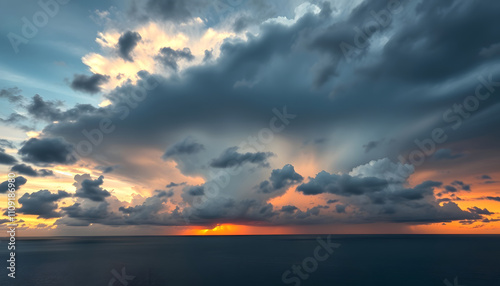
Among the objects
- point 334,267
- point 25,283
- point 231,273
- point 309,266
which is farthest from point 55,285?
point 334,267

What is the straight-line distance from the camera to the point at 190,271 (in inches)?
4013

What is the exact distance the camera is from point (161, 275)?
301 feet

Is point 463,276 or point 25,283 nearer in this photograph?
point 25,283

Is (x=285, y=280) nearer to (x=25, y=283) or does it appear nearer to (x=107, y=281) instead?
(x=107, y=281)

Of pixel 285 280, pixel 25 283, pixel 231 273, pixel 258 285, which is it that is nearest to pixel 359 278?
pixel 285 280

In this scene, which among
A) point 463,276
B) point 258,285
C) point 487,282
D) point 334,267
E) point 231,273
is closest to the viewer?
point 258,285

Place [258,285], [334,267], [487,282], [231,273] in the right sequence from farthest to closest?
[334,267] < [231,273] < [487,282] < [258,285]

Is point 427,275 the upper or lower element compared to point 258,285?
lower

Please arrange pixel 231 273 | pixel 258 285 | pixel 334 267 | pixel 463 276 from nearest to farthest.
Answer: pixel 258 285, pixel 463 276, pixel 231 273, pixel 334 267

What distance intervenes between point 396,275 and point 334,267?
22.7 m

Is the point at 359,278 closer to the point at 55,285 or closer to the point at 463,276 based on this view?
the point at 463,276

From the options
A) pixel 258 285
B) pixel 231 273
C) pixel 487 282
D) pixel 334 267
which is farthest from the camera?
pixel 334 267

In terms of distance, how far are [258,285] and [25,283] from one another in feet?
225

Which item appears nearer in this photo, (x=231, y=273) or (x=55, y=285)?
(x=55, y=285)
